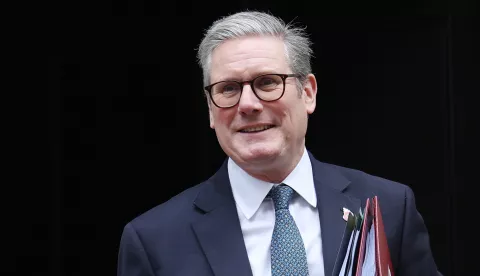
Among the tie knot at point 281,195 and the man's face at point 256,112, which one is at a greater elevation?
the man's face at point 256,112

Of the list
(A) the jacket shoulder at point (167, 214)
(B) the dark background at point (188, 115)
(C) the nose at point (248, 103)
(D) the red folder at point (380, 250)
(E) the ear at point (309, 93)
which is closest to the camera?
(D) the red folder at point (380, 250)

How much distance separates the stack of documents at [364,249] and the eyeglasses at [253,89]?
45 centimetres

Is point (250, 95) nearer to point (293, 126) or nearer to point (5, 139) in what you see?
point (293, 126)

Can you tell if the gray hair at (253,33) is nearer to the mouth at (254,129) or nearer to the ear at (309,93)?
the ear at (309,93)

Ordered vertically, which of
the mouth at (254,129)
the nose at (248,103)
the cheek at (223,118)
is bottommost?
the mouth at (254,129)

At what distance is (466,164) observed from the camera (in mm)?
3857

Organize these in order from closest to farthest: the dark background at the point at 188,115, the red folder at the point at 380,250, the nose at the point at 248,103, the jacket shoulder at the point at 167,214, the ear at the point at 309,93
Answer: the red folder at the point at 380,250 → the nose at the point at 248,103 → the jacket shoulder at the point at 167,214 → the ear at the point at 309,93 → the dark background at the point at 188,115

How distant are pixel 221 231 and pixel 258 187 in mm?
170

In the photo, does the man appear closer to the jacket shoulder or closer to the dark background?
the jacket shoulder

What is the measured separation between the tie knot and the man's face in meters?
0.08

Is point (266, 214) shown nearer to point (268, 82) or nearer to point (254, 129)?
point (254, 129)

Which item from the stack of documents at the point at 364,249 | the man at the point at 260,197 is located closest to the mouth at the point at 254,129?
the man at the point at 260,197

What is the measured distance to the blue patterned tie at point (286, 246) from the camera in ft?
6.54

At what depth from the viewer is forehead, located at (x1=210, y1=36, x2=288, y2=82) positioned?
203cm
